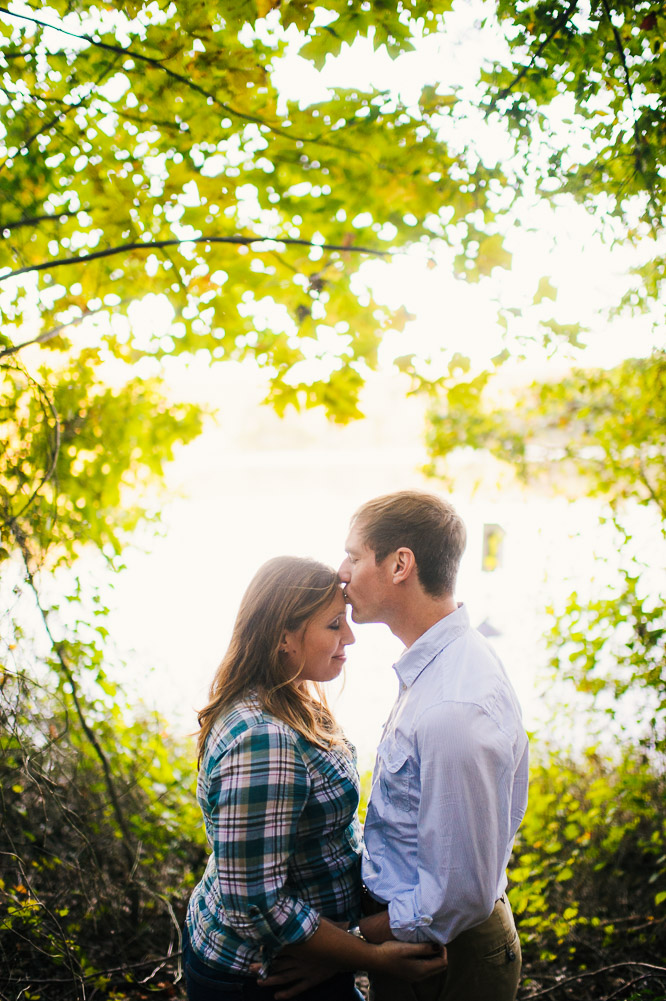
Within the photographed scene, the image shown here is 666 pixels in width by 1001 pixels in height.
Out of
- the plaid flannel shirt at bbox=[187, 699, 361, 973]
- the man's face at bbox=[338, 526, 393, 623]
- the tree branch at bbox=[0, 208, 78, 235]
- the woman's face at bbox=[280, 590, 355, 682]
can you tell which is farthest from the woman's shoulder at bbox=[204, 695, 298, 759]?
the tree branch at bbox=[0, 208, 78, 235]

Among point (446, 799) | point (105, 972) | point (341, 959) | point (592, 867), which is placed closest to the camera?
point (446, 799)

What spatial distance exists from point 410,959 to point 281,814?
48 cm

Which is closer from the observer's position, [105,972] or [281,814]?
[281,814]

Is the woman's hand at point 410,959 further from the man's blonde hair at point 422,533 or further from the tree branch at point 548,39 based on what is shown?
the tree branch at point 548,39

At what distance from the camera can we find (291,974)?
1.71 m

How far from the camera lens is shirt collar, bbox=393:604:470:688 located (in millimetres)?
1914

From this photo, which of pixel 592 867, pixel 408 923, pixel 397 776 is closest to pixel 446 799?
pixel 397 776

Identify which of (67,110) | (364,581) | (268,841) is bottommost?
(268,841)

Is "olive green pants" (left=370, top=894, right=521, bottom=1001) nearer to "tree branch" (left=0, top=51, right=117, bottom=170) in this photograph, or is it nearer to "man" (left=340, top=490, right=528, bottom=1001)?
"man" (left=340, top=490, right=528, bottom=1001)

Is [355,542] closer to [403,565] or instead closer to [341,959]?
[403,565]

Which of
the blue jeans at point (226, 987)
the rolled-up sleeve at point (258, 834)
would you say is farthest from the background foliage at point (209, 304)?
the rolled-up sleeve at point (258, 834)

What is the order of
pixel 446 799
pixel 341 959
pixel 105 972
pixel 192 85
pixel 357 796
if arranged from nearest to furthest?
pixel 446 799, pixel 341 959, pixel 357 796, pixel 192 85, pixel 105 972

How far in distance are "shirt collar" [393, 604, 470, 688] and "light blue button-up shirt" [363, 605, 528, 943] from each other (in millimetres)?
31

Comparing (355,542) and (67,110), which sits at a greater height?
(67,110)
